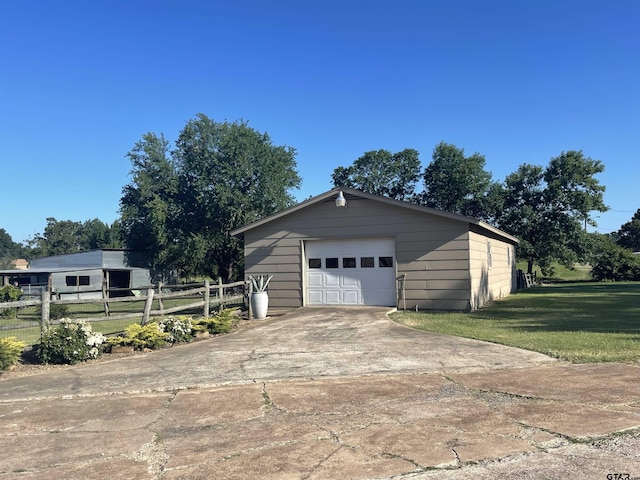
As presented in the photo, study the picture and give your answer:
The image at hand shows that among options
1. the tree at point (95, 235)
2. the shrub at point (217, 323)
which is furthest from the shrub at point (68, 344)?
the tree at point (95, 235)

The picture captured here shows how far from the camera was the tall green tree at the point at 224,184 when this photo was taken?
33.1 m

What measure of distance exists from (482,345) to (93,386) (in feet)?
20.5

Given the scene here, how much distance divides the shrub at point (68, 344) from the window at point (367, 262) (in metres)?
8.21

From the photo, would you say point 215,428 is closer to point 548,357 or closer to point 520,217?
point 548,357

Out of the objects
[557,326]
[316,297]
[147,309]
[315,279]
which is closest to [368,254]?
[315,279]

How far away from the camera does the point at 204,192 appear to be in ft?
110

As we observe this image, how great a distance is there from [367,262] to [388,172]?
28739mm

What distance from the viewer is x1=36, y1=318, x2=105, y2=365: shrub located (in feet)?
25.9

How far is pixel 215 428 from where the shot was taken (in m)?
4.52

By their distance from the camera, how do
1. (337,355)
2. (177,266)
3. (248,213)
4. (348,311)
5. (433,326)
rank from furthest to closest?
(177,266) → (248,213) → (348,311) → (433,326) → (337,355)

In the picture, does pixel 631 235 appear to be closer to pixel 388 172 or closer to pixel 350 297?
pixel 388 172

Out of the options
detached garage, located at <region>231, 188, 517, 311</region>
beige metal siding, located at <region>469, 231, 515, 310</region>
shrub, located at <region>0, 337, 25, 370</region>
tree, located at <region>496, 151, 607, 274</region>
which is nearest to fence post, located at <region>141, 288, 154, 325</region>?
shrub, located at <region>0, 337, 25, 370</region>

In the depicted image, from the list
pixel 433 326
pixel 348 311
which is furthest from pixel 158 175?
pixel 433 326

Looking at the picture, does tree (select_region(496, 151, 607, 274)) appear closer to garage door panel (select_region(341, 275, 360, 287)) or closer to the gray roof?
the gray roof
